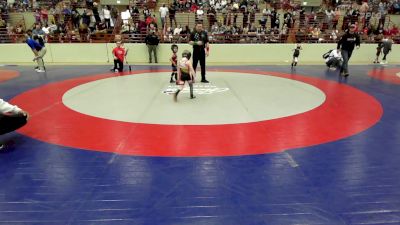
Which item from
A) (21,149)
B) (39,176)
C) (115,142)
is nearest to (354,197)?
(115,142)

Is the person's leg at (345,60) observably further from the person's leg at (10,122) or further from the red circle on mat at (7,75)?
the red circle on mat at (7,75)

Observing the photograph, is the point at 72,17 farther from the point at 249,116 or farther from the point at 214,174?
the point at 214,174

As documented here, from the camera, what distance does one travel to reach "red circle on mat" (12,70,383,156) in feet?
16.0

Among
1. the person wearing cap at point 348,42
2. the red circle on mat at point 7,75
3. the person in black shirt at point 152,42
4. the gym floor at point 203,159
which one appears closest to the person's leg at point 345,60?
the person wearing cap at point 348,42

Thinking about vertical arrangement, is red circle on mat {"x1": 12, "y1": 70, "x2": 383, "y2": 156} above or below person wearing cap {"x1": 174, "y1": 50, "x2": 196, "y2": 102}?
below

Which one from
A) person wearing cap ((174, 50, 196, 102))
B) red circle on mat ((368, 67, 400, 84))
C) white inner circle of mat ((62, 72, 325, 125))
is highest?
person wearing cap ((174, 50, 196, 102))

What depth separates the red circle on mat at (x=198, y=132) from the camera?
488 centimetres

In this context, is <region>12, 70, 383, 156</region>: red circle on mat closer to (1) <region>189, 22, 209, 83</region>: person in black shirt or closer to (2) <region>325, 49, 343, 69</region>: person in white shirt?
(1) <region>189, 22, 209, 83</region>: person in black shirt

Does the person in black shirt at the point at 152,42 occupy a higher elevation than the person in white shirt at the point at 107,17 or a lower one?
lower

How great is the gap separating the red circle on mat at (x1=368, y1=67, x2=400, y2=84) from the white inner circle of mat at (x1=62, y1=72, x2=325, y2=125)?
12.0ft

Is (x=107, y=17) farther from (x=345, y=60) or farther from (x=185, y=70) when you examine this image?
(x=345, y=60)

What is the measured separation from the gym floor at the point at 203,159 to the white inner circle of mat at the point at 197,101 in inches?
1.9

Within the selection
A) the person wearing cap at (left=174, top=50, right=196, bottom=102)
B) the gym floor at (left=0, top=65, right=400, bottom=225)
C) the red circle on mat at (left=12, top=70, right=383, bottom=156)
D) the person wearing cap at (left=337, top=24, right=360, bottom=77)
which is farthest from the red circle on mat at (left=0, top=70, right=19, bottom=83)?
the person wearing cap at (left=337, top=24, right=360, bottom=77)

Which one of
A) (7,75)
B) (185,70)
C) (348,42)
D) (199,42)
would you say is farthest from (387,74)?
(7,75)
